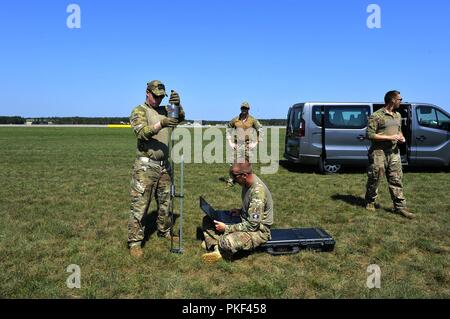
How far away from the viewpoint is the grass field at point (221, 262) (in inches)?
157

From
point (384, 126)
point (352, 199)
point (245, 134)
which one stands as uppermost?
point (384, 126)

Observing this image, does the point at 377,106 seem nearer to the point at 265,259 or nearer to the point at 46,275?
the point at 265,259

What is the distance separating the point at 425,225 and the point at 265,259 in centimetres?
299

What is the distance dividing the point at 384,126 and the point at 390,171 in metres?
0.77

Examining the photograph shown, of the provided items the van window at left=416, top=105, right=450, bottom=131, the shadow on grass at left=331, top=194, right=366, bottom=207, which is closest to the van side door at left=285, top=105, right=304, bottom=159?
the van window at left=416, top=105, right=450, bottom=131

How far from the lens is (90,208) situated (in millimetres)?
7391

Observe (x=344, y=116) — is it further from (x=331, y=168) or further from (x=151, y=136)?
(x=151, y=136)

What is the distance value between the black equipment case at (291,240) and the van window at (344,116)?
6452 millimetres

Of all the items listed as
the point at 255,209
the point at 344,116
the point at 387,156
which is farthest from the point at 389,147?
the point at 344,116

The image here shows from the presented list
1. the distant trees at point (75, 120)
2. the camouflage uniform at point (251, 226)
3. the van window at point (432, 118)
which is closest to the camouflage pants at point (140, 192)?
the camouflage uniform at point (251, 226)

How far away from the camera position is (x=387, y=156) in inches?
269

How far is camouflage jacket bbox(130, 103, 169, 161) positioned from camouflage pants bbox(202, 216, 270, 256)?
1.24 meters
